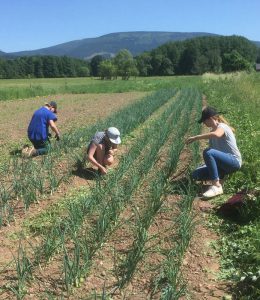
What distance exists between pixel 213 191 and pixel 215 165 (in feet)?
0.99

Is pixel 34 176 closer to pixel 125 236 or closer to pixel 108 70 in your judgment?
pixel 125 236

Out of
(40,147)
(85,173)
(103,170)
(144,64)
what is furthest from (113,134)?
(144,64)

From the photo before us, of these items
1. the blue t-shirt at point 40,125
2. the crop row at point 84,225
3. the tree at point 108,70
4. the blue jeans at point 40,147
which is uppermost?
the blue t-shirt at point 40,125

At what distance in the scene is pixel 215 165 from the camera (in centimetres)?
501

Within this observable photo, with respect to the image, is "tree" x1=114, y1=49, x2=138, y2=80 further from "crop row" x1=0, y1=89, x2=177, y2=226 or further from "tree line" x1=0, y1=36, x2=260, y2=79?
"crop row" x1=0, y1=89, x2=177, y2=226

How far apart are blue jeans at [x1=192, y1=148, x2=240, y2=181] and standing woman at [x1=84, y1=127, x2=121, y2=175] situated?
1.07 meters

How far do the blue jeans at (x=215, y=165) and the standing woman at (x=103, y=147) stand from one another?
1.07m

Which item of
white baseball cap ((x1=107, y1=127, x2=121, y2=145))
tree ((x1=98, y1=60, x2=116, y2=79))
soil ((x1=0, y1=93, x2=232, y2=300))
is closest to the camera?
soil ((x1=0, y1=93, x2=232, y2=300))

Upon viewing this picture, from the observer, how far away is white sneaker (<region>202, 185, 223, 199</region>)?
486 cm

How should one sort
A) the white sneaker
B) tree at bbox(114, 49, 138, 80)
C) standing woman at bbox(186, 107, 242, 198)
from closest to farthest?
the white sneaker → standing woman at bbox(186, 107, 242, 198) → tree at bbox(114, 49, 138, 80)

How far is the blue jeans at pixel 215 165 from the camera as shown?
5004 millimetres

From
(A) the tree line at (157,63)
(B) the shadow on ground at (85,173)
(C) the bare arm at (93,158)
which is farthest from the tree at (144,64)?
(C) the bare arm at (93,158)

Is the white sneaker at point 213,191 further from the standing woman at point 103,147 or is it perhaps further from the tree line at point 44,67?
the tree line at point 44,67

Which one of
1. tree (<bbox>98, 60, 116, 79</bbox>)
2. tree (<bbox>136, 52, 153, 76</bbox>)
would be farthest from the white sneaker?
tree (<bbox>136, 52, 153, 76</bbox>)
